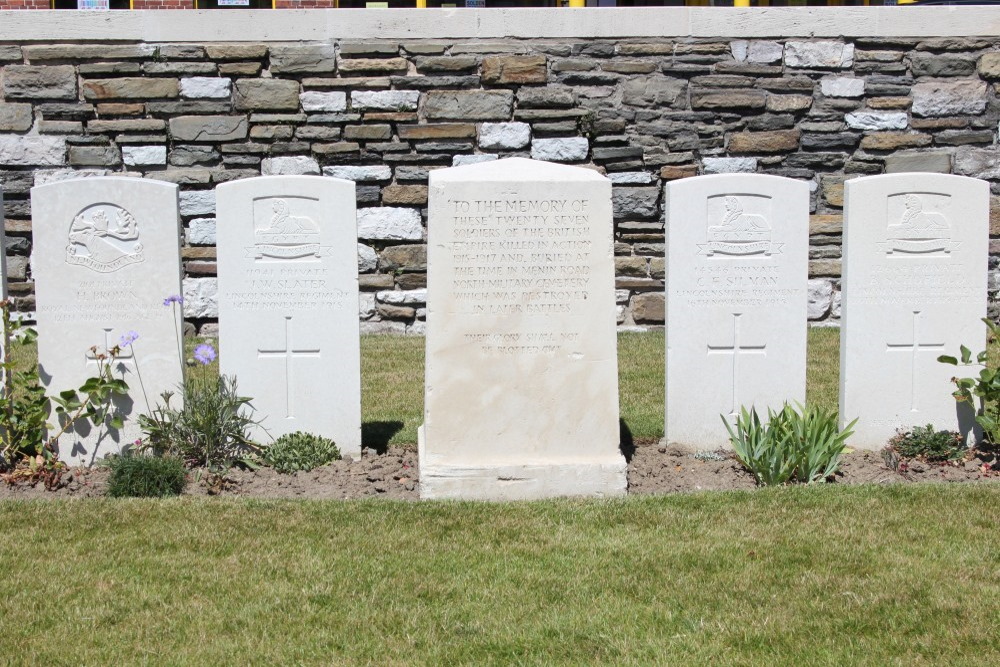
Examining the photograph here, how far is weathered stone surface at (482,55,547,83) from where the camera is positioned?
10.3 metres

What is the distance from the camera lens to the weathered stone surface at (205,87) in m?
10.2

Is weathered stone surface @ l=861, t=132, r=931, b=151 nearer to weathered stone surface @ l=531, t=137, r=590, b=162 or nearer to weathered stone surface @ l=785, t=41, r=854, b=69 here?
weathered stone surface @ l=785, t=41, r=854, b=69

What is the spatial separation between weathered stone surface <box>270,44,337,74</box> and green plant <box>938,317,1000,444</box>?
5.98m

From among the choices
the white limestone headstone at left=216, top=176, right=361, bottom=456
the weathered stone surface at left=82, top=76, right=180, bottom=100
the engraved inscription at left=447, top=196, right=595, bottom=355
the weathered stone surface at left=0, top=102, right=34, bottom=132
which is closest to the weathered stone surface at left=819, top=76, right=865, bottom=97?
the engraved inscription at left=447, top=196, right=595, bottom=355

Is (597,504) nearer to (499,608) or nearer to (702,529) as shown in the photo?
(702,529)

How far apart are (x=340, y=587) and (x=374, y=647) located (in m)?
0.55

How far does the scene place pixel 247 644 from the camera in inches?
159

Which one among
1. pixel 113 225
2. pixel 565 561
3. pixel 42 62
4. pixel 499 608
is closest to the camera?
pixel 499 608

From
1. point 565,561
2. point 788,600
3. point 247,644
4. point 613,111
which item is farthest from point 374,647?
point 613,111

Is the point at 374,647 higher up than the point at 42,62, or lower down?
lower down

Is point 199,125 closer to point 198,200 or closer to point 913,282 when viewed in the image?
point 198,200

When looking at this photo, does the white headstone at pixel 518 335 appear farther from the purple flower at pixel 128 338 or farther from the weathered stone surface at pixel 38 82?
the weathered stone surface at pixel 38 82

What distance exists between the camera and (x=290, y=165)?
1029cm

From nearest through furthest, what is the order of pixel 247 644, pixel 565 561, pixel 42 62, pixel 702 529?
A: 1. pixel 247 644
2. pixel 565 561
3. pixel 702 529
4. pixel 42 62
